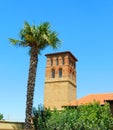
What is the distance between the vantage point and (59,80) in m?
60.5

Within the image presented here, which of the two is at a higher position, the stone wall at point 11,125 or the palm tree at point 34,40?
the palm tree at point 34,40

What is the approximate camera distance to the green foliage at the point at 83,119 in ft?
96.6

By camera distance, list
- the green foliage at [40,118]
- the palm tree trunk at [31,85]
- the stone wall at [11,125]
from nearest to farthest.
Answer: the palm tree trunk at [31,85] < the stone wall at [11,125] < the green foliage at [40,118]

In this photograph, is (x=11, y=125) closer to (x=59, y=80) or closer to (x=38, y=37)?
(x=38, y=37)

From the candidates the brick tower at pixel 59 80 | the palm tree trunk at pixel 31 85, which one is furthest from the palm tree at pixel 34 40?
the brick tower at pixel 59 80

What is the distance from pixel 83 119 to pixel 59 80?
100 feet

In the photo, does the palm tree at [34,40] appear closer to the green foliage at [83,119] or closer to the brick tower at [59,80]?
the green foliage at [83,119]

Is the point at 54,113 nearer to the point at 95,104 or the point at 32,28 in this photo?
the point at 95,104

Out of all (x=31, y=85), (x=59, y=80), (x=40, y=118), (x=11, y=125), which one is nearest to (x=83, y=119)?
(x=40, y=118)

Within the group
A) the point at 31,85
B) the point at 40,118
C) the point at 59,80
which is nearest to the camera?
the point at 31,85

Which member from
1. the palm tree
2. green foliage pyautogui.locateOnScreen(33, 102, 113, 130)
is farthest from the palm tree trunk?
green foliage pyautogui.locateOnScreen(33, 102, 113, 130)

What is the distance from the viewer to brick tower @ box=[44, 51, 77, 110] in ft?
192

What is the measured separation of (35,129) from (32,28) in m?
9.15

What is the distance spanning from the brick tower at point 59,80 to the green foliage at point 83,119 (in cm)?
2547
